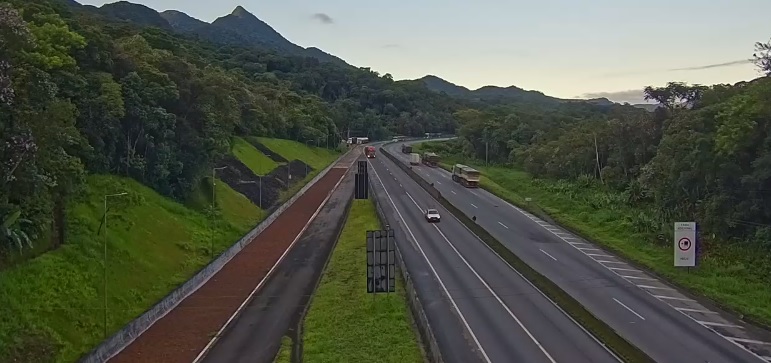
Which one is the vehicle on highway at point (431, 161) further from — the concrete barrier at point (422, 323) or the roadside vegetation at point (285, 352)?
the roadside vegetation at point (285, 352)

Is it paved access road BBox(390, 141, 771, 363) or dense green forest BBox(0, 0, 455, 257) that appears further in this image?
dense green forest BBox(0, 0, 455, 257)

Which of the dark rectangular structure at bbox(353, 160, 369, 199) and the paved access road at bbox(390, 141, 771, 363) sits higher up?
the dark rectangular structure at bbox(353, 160, 369, 199)

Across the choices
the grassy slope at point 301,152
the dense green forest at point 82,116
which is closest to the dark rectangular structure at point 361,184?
the dense green forest at point 82,116

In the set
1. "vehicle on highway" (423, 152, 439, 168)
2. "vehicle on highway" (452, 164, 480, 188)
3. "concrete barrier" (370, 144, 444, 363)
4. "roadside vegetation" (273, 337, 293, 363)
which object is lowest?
"roadside vegetation" (273, 337, 293, 363)

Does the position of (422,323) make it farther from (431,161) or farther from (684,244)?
(431,161)

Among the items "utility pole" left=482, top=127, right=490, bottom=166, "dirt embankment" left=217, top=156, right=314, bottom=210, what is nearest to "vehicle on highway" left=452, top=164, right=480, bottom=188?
"dirt embankment" left=217, top=156, right=314, bottom=210

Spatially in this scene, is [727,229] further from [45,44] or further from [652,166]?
[45,44]

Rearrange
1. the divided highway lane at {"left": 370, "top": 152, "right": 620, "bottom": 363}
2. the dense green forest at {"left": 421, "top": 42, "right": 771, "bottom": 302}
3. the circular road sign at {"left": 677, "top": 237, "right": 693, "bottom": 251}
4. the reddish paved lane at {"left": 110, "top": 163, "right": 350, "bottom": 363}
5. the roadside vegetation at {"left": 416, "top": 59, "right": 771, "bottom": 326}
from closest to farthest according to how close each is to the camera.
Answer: the divided highway lane at {"left": 370, "top": 152, "right": 620, "bottom": 363}, the reddish paved lane at {"left": 110, "top": 163, "right": 350, "bottom": 363}, the circular road sign at {"left": 677, "top": 237, "right": 693, "bottom": 251}, the roadside vegetation at {"left": 416, "top": 59, "right": 771, "bottom": 326}, the dense green forest at {"left": 421, "top": 42, "right": 771, "bottom": 302}

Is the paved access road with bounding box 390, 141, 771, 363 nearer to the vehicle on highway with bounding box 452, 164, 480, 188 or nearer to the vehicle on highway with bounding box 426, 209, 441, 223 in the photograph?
the vehicle on highway with bounding box 426, 209, 441, 223
